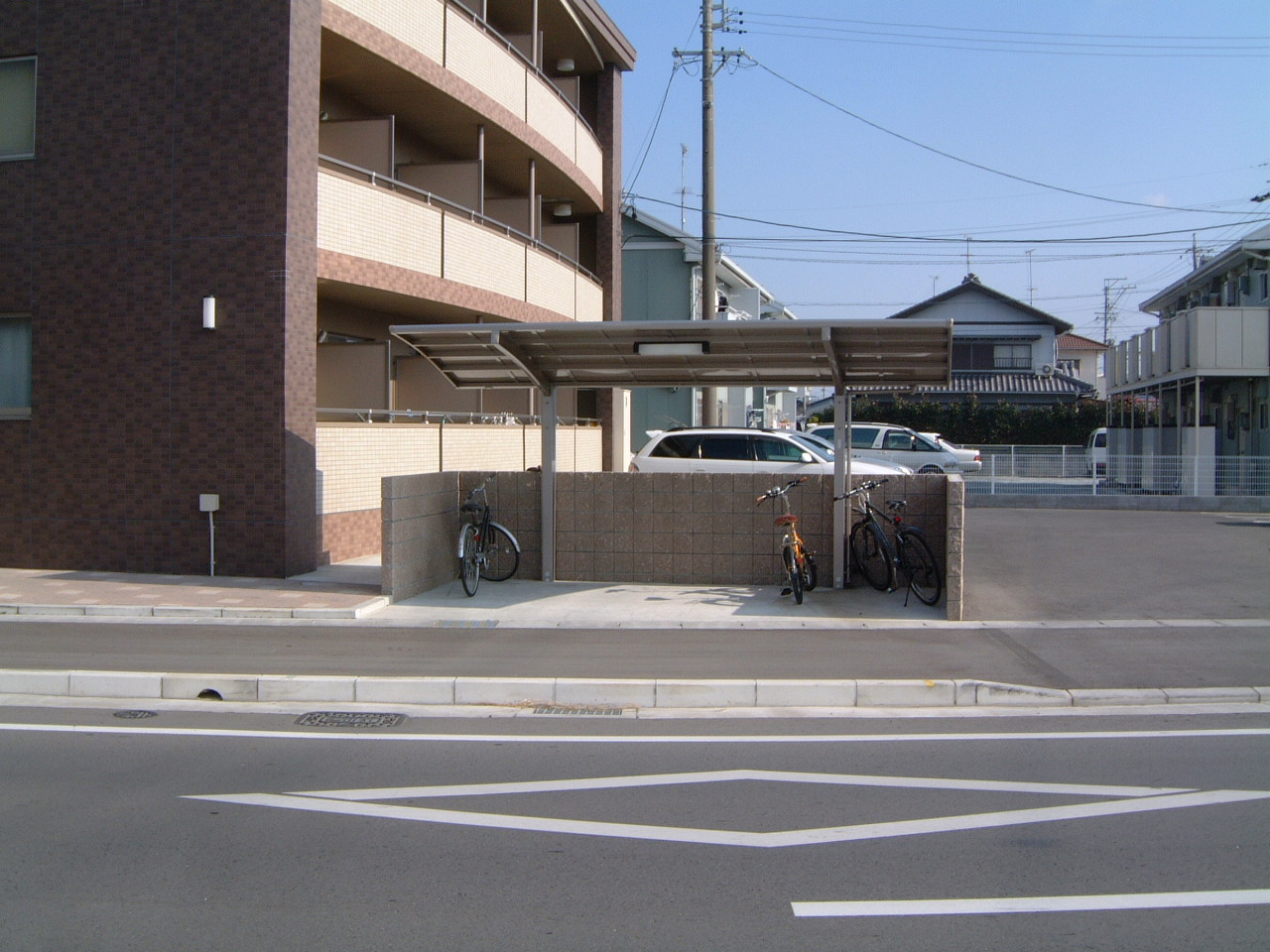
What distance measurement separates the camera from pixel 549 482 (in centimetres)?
1300

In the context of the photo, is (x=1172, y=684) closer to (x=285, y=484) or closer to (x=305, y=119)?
(x=285, y=484)

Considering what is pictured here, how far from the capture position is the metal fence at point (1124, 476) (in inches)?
941

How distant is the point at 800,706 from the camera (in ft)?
27.2

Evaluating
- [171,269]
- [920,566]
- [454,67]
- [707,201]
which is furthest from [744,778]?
[707,201]

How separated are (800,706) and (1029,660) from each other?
242 centimetres

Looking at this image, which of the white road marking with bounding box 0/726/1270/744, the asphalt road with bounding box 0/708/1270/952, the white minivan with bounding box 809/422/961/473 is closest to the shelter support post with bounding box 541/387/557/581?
the asphalt road with bounding box 0/708/1270/952

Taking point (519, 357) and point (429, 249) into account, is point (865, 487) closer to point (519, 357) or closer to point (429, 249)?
point (519, 357)

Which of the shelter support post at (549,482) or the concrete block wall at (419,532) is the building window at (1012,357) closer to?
the shelter support post at (549,482)

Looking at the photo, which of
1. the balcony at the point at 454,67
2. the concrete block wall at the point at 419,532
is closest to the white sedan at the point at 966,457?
the balcony at the point at 454,67

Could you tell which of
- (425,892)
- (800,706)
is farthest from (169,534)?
(425,892)

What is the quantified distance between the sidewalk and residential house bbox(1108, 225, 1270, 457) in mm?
13716

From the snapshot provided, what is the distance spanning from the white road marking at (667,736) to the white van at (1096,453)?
733 inches

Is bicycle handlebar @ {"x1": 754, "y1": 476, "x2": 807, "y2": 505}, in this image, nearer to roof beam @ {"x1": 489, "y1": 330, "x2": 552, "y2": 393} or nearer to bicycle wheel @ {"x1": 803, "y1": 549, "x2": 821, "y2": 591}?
bicycle wheel @ {"x1": 803, "y1": 549, "x2": 821, "y2": 591}

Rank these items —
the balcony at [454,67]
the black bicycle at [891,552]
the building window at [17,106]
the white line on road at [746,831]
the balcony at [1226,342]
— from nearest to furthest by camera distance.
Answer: the white line on road at [746,831] → the black bicycle at [891,552] → the building window at [17,106] → the balcony at [454,67] → the balcony at [1226,342]
